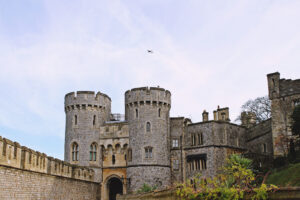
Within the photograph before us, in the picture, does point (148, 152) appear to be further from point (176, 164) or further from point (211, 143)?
point (211, 143)

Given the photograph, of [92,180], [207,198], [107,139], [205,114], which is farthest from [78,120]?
[207,198]

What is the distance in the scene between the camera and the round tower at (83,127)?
32.2 meters

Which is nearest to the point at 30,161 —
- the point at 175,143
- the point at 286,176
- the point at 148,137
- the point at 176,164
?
the point at 148,137

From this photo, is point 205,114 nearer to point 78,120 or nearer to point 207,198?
point 78,120

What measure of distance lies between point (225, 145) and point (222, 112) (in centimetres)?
632

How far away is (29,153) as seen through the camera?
19594mm

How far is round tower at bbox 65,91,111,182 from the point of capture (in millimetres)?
32250

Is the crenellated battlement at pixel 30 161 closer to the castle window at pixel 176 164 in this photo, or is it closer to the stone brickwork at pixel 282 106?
the castle window at pixel 176 164

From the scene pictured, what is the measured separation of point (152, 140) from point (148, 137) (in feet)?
1.43

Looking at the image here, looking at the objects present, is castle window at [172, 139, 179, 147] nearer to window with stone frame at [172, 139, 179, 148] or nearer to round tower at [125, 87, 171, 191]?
window with stone frame at [172, 139, 179, 148]

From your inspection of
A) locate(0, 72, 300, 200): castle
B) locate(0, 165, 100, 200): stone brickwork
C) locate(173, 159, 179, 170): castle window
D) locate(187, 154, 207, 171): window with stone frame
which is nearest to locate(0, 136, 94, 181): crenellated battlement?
locate(0, 165, 100, 200): stone brickwork

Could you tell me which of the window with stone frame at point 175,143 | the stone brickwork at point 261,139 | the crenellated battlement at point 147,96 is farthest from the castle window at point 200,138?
the stone brickwork at point 261,139

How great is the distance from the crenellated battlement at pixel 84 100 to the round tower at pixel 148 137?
2708mm

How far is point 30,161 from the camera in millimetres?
19656
